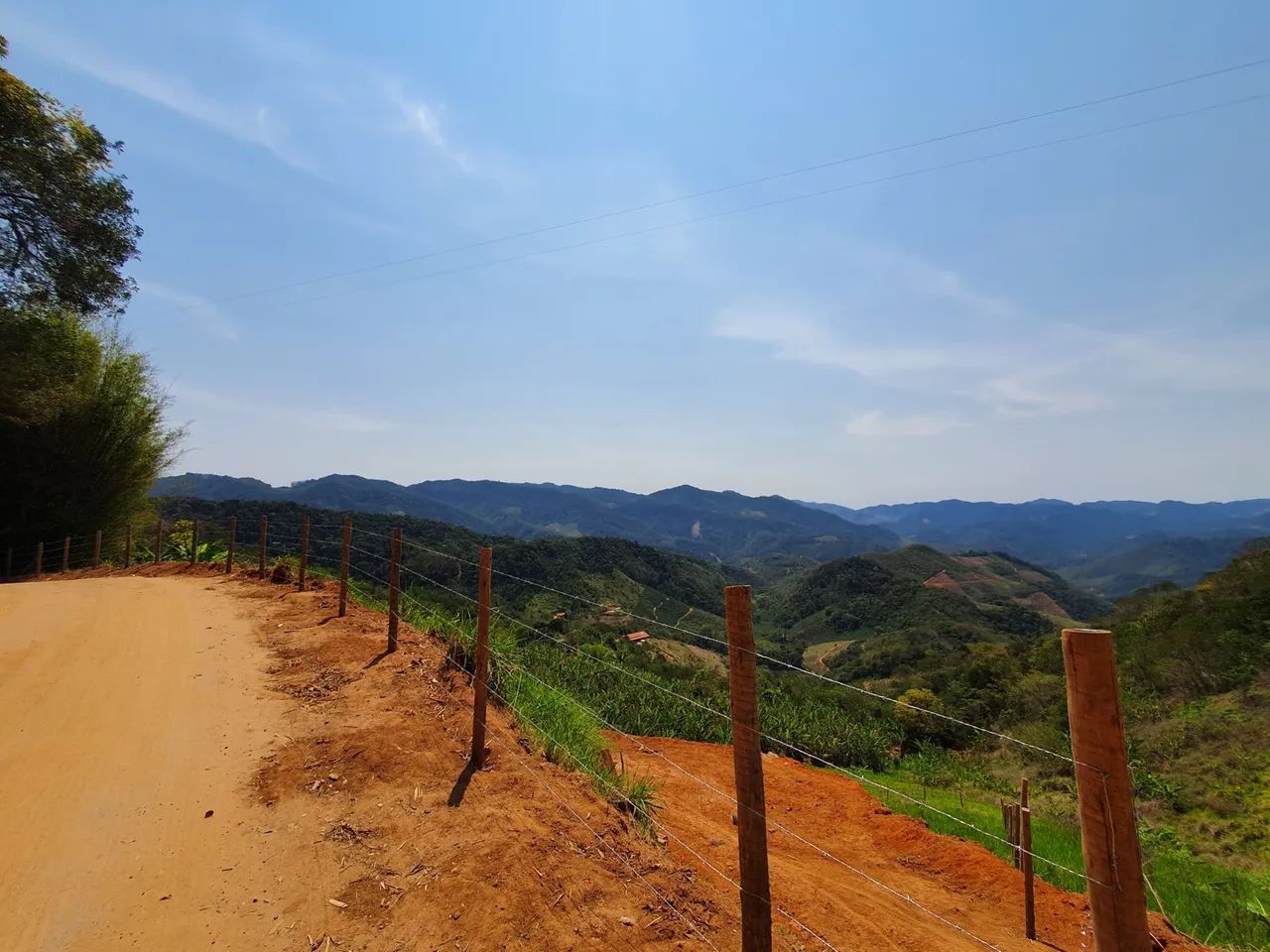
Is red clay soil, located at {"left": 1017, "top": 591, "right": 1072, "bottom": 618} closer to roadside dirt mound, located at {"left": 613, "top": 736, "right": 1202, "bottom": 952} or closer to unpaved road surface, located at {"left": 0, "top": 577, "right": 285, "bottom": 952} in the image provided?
roadside dirt mound, located at {"left": 613, "top": 736, "right": 1202, "bottom": 952}

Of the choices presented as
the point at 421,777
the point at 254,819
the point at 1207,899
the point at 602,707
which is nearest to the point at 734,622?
the point at 421,777

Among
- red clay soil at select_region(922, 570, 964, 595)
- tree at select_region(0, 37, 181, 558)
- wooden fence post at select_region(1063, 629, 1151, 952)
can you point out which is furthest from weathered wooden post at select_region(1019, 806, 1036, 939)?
red clay soil at select_region(922, 570, 964, 595)

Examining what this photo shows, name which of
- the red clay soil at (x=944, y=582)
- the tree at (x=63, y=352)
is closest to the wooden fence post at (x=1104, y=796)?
the tree at (x=63, y=352)

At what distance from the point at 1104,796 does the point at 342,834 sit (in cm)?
444

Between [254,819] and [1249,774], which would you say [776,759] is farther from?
[254,819]

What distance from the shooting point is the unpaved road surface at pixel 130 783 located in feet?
11.1

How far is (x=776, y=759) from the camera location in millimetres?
12352

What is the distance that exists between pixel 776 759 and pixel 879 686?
89.4 ft

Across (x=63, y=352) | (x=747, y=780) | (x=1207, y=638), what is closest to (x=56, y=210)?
(x=63, y=352)

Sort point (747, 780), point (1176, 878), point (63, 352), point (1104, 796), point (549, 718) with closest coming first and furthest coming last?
1. point (1104, 796)
2. point (747, 780)
3. point (549, 718)
4. point (1176, 878)
5. point (63, 352)

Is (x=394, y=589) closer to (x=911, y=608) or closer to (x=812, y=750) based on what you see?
(x=812, y=750)

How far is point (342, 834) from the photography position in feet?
13.7

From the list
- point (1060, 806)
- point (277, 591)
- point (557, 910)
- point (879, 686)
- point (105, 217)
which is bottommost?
point (879, 686)

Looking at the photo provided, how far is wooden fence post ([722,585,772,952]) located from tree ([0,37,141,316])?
1759 cm
